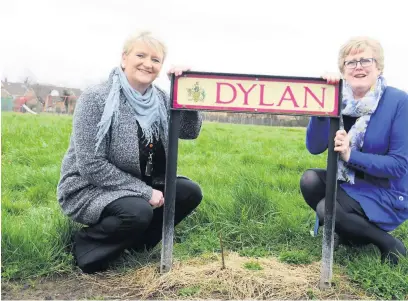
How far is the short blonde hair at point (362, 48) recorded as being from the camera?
3180 millimetres

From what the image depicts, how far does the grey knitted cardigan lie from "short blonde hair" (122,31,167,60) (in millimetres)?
240

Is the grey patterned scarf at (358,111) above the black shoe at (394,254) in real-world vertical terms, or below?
above

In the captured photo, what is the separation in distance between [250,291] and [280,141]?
778 cm

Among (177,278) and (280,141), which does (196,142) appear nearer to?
(280,141)

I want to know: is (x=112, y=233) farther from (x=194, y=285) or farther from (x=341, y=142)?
(x=341, y=142)

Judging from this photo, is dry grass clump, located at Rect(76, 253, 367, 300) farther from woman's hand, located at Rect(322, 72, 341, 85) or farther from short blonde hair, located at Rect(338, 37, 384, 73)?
short blonde hair, located at Rect(338, 37, 384, 73)

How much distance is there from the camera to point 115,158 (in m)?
3.15

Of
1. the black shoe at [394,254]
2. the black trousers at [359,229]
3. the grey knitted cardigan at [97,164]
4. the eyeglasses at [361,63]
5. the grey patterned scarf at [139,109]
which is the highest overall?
the eyeglasses at [361,63]

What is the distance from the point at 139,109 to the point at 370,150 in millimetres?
1583

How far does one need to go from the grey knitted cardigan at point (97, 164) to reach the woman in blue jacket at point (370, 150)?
4.06 ft

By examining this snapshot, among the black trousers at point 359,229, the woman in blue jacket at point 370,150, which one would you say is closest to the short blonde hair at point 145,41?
the woman in blue jacket at point 370,150

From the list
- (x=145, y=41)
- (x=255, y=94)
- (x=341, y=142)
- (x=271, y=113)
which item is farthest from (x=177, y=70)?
(x=341, y=142)

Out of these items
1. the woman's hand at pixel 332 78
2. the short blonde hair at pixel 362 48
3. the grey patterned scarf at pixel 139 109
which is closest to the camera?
the woman's hand at pixel 332 78

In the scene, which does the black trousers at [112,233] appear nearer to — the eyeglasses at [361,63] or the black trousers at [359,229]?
the black trousers at [359,229]
